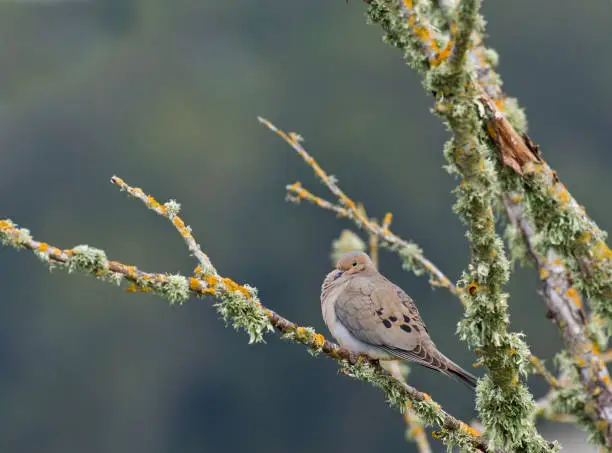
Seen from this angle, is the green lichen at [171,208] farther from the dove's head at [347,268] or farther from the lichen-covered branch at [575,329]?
the dove's head at [347,268]

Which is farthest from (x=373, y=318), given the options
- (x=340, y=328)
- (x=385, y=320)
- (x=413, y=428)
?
(x=413, y=428)

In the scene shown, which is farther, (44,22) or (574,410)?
(44,22)

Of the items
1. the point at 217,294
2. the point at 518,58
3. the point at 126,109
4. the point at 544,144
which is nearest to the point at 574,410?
the point at 217,294

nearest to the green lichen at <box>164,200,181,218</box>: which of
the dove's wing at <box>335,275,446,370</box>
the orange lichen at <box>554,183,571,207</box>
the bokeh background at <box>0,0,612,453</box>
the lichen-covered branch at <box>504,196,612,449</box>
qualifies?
the dove's wing at <box>335,275,446,370</box>

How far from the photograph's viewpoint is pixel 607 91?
70.2m

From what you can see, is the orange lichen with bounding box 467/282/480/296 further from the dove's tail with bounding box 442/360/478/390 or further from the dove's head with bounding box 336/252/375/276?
the dove's head with bounding box 336/252/375/276

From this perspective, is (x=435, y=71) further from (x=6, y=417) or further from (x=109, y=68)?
(x=109, y=68)

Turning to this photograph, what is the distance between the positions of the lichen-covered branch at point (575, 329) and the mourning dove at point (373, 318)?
82cm

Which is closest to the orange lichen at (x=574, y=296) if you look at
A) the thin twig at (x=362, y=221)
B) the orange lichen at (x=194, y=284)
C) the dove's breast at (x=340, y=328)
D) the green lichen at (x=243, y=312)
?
the thin twig at (x=362, y=221)

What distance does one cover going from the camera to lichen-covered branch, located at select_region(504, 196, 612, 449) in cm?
630

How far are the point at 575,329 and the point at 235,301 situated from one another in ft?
8.77

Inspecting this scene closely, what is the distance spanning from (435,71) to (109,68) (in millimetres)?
82266

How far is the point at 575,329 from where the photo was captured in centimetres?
657

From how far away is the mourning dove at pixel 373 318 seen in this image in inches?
247
